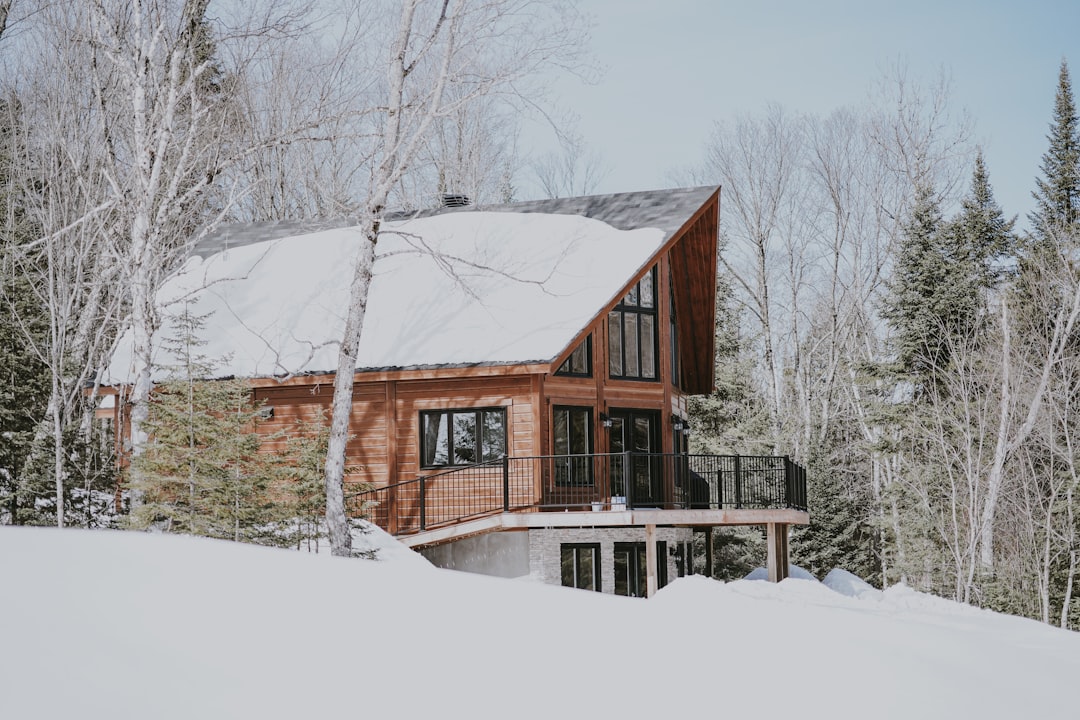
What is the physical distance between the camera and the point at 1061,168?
33906mm

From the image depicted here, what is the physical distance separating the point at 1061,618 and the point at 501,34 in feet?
54.9

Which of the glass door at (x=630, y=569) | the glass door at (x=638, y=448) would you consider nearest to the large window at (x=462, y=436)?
the glass door at (x=638, y=448)

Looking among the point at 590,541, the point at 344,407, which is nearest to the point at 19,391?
the point at 344,407

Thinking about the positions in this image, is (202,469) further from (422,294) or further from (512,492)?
(422,294)

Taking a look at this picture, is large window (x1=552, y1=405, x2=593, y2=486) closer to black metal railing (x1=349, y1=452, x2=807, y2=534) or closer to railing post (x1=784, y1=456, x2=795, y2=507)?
black metal railing (x1=349, y1=452, x2=807, y2=534)

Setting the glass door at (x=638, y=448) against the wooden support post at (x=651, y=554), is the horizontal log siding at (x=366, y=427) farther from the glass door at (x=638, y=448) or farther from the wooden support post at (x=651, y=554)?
the wooden support post at (x=651, y=554)

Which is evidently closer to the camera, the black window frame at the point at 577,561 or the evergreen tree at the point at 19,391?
the evergreen tree at the point at 19,391

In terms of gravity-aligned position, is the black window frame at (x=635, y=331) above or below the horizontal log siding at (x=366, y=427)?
above

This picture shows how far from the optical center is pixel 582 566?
61.2 ft

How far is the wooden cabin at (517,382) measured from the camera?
17203 millimetres

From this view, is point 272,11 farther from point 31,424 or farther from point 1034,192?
point 1034,192

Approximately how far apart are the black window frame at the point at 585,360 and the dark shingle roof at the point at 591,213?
228 centimetres

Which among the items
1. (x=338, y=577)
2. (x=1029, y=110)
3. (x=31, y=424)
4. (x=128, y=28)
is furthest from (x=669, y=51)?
(x=338, y=577)

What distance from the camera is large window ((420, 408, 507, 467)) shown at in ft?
58.3
